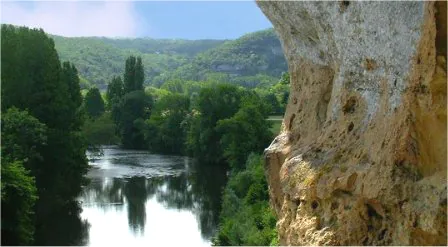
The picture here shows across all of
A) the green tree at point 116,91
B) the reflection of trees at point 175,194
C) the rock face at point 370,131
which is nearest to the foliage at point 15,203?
the rock face at point 370,131

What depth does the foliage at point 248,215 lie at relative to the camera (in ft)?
63.2

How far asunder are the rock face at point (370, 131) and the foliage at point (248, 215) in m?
6.41

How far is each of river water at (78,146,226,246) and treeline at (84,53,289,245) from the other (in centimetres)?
174

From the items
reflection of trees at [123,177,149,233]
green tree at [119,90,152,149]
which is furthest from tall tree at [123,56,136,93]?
reflection of trees at [123,177,149,233]

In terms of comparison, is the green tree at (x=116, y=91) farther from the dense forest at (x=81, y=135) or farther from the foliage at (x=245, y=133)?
the foliage at (x=245, y=133)

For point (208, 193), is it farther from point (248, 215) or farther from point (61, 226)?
point (248, 215)

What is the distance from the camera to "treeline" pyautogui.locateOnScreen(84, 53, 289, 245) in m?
23.3

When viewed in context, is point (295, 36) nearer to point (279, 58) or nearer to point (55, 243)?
point (55, 243)

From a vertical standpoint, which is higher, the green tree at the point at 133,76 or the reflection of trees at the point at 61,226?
the green tree at the point at 133,76

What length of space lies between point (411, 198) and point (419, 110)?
1139mm

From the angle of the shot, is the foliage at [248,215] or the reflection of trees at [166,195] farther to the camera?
the reflection of trees at [166,195]

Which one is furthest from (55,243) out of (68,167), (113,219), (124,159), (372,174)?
(124,159)

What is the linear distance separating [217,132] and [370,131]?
45.0m

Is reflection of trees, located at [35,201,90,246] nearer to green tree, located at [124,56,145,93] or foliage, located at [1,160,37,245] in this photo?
foliage, located at [1,160,37,245]
